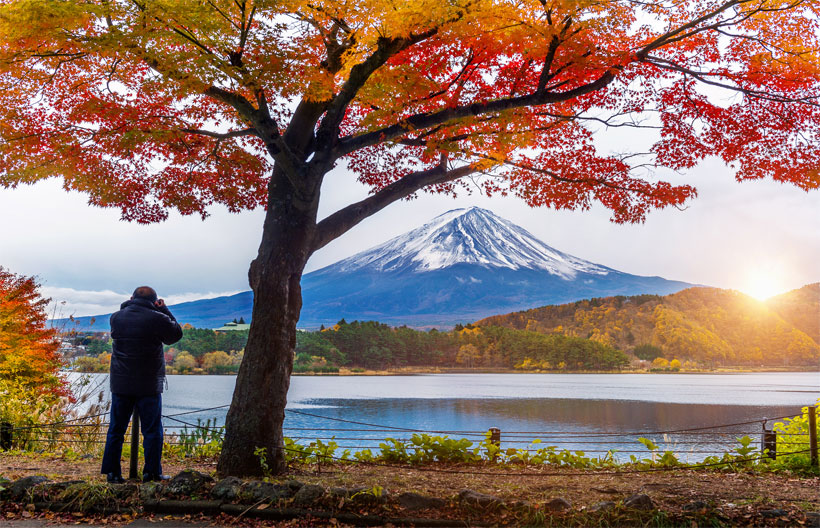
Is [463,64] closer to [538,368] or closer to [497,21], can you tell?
[497,21]

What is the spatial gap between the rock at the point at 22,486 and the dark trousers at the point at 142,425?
A: 47 cm

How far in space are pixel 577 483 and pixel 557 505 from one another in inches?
52.7

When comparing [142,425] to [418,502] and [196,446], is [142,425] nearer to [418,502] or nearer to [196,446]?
[418,502]

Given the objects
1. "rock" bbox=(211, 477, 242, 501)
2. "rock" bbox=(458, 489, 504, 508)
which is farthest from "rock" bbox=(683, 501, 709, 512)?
"rock" bbox=(211, 477, 242, 501)

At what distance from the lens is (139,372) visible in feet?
15.4

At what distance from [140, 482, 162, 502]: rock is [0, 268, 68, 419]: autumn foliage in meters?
4.91

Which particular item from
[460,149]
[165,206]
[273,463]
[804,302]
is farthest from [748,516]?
A: [804,302]

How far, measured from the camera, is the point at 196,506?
429 cm

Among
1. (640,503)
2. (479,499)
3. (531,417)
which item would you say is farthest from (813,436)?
(531,417)

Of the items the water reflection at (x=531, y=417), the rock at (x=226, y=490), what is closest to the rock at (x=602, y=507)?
the rock at (x=226, y=490)

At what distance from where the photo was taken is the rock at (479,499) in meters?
4.23

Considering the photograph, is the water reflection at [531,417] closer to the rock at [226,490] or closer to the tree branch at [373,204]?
the tree branch at [373,204]

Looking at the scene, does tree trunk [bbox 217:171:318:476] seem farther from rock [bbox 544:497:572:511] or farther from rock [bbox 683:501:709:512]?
rock [bbox 683:501:709:512]

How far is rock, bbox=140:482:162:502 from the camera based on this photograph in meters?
4.37
